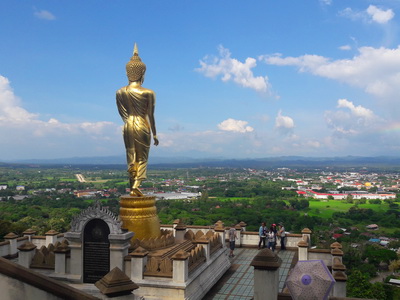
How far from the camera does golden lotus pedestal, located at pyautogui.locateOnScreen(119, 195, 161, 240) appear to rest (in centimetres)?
1194

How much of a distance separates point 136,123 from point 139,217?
331 cm

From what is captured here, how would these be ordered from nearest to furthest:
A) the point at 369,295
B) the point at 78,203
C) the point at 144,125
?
the point at 144,125, the point at 369,295, the point at 78,203

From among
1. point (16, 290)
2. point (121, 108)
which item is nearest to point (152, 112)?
point (121, 108)

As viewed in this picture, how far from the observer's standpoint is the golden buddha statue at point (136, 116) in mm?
13109

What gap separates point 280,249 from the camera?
612 inches

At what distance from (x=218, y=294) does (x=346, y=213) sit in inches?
2916

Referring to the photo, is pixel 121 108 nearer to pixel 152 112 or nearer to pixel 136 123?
pixel 136 123

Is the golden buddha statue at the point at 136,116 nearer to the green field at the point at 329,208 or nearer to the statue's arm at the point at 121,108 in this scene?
the statue's arm at the point at 121,108

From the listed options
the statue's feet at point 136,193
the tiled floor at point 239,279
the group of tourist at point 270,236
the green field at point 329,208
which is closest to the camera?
the tiled floor at point 239,279

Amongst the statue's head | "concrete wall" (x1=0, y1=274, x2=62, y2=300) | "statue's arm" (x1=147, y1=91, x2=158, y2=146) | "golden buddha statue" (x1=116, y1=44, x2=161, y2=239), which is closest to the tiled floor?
"golden buddha statue" (x1=116, y1=44, x2=161, y2=239)

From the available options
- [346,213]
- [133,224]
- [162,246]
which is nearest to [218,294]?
[162,246]

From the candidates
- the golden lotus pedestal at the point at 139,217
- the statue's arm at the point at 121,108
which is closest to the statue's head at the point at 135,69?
the statue's arm at the point at 121,108

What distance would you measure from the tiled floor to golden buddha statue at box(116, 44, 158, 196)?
4367 millimetres

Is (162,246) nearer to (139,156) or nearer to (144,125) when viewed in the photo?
(139,156)
